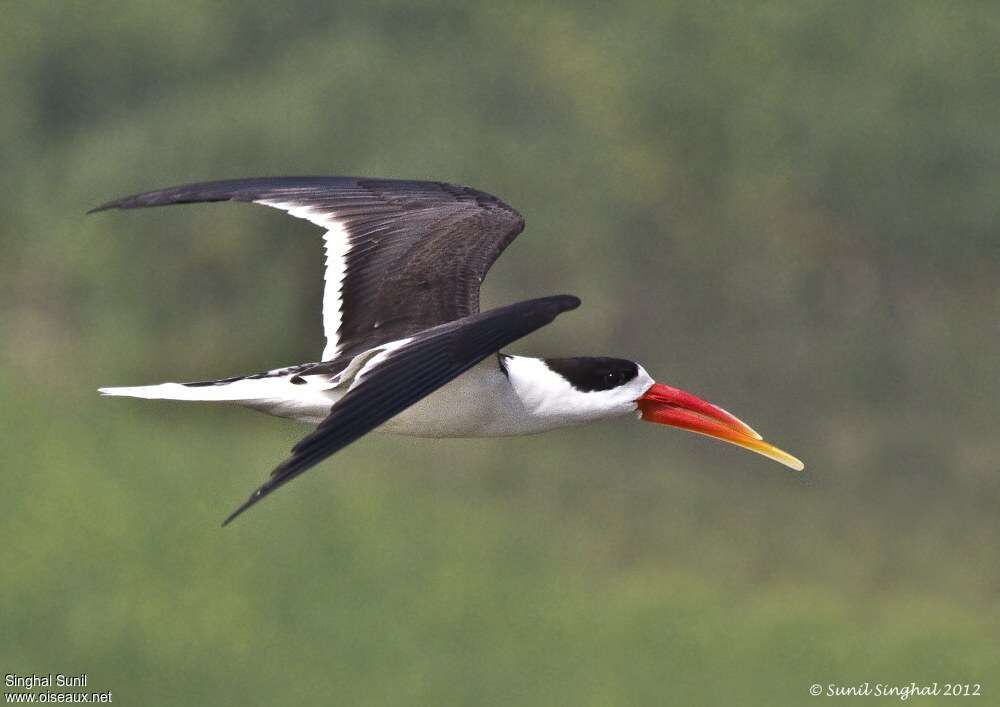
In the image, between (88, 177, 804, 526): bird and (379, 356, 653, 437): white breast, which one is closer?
(88, 177, 804, 526): bird

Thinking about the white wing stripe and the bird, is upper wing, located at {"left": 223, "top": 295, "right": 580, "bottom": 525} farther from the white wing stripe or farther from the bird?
the white wing stripe

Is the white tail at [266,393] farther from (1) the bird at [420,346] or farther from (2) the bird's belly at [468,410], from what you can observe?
(2) the bird's belly at [468,410]

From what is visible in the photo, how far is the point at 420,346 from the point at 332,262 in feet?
5.12

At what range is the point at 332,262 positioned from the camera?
7.86m

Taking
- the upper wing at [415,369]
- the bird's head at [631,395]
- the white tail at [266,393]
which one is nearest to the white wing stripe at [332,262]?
the white tail at [266,393]

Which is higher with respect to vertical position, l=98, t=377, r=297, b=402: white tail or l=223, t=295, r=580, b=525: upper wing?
l=223, t=295, r=580, b=525: upper wing

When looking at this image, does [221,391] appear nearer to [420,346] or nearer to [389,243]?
[420,346]

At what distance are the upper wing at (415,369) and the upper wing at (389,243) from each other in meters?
A: 0.94

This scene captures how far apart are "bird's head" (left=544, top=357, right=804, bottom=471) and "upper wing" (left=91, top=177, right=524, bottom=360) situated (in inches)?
18.4

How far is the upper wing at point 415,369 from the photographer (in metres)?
5.77

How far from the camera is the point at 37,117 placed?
653 inches

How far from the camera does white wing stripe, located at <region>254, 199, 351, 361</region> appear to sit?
7.60 meters

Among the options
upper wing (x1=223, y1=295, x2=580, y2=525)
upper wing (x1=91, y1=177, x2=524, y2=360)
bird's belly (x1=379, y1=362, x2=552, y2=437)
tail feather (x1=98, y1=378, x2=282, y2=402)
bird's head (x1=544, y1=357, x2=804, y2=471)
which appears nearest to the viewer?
upper wing (x1=223, y1=295, x2=580, y2=525)

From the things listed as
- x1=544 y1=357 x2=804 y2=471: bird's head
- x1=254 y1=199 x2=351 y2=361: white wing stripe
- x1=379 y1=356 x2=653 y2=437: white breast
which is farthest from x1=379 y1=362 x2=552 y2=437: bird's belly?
x1=254 y1=199 x2=351 y2=361: white wing stripe
